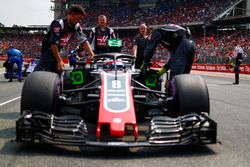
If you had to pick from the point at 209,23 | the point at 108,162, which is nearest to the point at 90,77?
the point at 108,162

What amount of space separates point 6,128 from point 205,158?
9.25ft

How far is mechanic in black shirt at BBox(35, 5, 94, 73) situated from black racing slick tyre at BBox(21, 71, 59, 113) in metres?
1.37

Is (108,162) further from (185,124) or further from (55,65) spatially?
(55,65)

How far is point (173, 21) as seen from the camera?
157ft

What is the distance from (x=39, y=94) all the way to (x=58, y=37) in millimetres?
1751

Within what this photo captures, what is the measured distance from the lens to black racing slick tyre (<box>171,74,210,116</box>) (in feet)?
14.3

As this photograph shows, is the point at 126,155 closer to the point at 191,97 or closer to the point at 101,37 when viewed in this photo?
the point at 191,97

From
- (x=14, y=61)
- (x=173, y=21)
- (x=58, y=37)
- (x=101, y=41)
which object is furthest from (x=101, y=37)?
(x=173, y=21)

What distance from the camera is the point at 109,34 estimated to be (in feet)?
25.2

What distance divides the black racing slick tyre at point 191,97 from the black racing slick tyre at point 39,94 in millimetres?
1458

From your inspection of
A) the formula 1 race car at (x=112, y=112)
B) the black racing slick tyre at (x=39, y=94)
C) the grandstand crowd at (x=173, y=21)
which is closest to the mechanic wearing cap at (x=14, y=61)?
the formula 1 race car at (x=112, y=112)

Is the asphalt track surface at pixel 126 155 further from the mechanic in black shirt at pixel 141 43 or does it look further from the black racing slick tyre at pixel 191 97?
the mechanic in black shirt at pixel 141 43

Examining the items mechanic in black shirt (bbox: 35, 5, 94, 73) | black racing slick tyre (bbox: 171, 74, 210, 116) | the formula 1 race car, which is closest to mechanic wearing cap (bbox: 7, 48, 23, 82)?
mechanic in black shirt (bbox: 35, 5, 94, 73)

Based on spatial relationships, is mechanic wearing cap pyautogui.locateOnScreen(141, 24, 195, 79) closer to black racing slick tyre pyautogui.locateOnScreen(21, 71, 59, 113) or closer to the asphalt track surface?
the asphalt track surface
